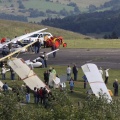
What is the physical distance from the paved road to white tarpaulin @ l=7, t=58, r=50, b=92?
37.2ft

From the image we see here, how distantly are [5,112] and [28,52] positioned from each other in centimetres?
3725

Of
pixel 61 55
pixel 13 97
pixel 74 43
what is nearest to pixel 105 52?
pixel 61 55

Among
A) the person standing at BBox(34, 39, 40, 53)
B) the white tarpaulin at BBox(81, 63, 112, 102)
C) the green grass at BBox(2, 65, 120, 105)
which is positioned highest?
the person standing at BBox(34, 39, 40, 53)

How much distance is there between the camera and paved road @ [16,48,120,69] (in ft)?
188

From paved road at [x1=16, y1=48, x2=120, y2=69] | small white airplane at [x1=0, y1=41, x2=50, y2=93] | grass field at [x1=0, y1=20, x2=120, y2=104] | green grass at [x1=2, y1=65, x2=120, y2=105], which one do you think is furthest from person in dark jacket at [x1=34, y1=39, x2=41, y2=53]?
small white airplane at [x1=0, y1=41, x2=50, y2=93]

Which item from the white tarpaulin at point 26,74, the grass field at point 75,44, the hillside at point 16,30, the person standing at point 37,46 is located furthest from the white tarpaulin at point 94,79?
the hillside at point 16,30

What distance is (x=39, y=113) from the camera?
2461 cm

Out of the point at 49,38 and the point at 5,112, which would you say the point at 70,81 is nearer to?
the point at 5,112

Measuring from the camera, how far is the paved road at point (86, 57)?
57.3m

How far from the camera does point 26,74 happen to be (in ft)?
144

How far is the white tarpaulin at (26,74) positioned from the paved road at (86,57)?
11339mm

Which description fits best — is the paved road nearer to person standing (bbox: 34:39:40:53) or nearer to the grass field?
person standing (bbox: 34:39:40:53)

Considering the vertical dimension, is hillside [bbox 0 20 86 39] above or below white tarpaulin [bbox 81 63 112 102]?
above

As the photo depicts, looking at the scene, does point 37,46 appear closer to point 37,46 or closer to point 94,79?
point 37,46
